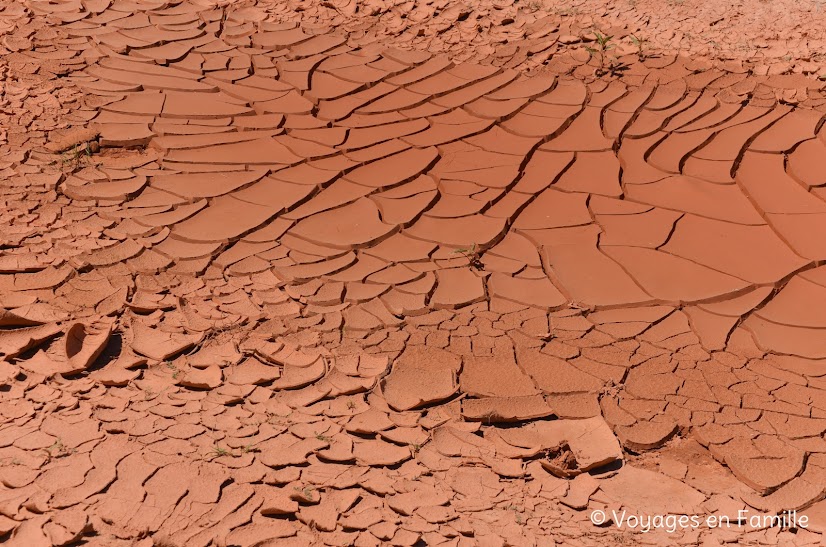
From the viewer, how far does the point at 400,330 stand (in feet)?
11.9

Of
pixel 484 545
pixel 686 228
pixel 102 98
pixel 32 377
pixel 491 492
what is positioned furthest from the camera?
pixel 102 98

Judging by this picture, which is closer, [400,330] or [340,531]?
[340,531]

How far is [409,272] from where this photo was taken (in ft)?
13.2

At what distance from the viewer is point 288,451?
2.87 m

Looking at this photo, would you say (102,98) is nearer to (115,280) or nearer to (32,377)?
(115,280)

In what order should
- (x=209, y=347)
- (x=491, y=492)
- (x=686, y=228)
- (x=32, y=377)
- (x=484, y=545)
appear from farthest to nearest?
(x=686, y=228)
(x=209, y=347)
(x=32, y=377)
(x=491, y=492)
(x=484, y=545)

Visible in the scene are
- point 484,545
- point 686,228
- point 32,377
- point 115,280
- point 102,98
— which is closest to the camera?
point 484,545

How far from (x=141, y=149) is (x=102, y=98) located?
2.18 ft

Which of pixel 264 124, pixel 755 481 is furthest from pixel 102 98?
pixel 755 481

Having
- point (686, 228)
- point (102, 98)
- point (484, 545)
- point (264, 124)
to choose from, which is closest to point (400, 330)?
point (484, 545)

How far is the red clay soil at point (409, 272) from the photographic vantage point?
9.04 ft

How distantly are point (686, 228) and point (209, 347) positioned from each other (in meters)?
2.41

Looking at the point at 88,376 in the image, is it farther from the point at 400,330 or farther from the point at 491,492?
the point at 491,492

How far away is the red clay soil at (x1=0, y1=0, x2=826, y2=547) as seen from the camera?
9.04 feet
